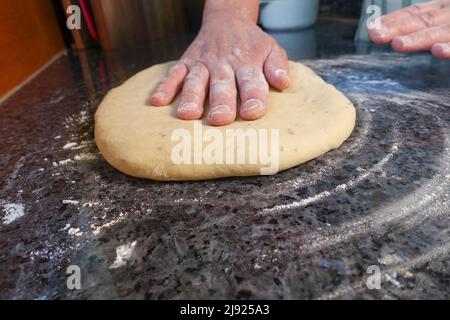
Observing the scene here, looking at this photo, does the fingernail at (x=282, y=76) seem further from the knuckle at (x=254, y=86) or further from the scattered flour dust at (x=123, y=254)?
the scattered flour dust at (x=123, y=254)

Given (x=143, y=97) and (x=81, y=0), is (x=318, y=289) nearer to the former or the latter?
(x=143, y=97)

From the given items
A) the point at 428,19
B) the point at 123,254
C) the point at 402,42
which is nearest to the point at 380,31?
the point at 402,42

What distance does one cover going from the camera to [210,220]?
64cm

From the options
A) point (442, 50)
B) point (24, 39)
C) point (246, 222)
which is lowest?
point (246, 222)

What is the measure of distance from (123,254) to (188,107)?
0.40 meters

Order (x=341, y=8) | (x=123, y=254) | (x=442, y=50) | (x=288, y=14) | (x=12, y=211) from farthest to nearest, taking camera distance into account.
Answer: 1. (x=341, y=8)
2. (x=288, y=14)
3. (x=442, y=50)
4. (x=12, y=211)
5. (x=123, y=254)

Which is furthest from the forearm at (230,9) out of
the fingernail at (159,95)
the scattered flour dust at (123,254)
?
the scattered flour dust at (123,254)

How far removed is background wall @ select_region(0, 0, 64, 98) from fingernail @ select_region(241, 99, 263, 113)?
1.05 meters

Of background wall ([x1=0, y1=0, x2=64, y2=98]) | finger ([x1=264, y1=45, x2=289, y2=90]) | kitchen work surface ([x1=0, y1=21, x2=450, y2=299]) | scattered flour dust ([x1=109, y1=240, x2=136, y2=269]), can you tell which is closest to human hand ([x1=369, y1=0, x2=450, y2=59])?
kitchen work surface ([x1=0, y1=21, x2=450, y2=299])

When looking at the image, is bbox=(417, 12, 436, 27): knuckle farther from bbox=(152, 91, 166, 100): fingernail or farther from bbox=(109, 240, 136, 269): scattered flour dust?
bbox=(109, 240, 136, 269): scattered flour dust

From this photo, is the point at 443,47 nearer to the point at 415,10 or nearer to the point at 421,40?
the point at 421,40

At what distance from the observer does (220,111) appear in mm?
813

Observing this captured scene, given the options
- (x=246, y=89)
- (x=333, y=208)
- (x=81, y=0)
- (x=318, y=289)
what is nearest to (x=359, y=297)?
(x=318, y=289)

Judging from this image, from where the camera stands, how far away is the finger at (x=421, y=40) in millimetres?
1184
